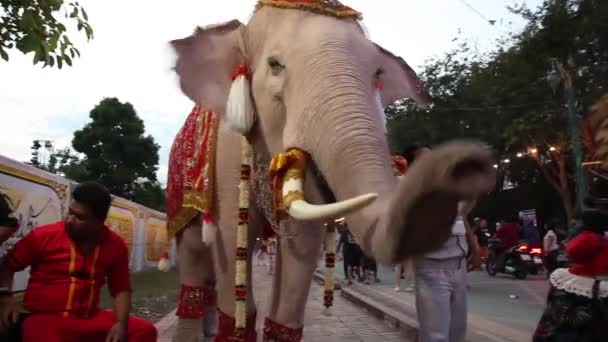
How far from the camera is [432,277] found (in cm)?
446

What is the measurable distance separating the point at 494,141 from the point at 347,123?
20.4 meters

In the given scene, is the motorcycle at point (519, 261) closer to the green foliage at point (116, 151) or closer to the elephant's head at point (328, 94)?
the elephant's head at point (328, 94)

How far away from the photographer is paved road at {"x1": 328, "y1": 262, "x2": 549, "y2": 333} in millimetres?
8758

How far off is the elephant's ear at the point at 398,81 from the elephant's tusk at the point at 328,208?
44.0 inches

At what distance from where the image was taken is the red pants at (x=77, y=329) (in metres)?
3.30

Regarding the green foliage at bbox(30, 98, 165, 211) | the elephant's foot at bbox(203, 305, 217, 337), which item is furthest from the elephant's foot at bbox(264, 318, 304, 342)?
the green foliage at bbox(30, 98, 165, 211)

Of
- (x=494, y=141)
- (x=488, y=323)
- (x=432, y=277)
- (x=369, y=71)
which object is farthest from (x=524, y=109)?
(x=369, y=71)

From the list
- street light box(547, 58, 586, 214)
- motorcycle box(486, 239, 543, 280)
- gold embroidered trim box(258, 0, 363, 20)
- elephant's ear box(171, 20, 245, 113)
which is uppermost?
street light box(547, 58, 586, 214)

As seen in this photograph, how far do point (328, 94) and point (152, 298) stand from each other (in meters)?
9.85

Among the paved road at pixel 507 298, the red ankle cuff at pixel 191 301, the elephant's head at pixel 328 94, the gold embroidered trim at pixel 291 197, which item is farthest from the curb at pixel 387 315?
the gold embroidered trim at pixel 291 197

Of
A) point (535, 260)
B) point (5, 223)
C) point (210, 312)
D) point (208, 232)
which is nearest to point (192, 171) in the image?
point (208, 232)

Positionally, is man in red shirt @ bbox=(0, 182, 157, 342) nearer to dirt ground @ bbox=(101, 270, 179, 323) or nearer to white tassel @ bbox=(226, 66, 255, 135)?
white tassel @ bbox=(226, 66, 255, 135)

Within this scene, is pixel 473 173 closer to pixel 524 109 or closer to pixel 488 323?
pixel 488 323

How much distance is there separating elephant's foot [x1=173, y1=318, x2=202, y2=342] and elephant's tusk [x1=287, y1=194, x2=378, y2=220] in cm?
223
